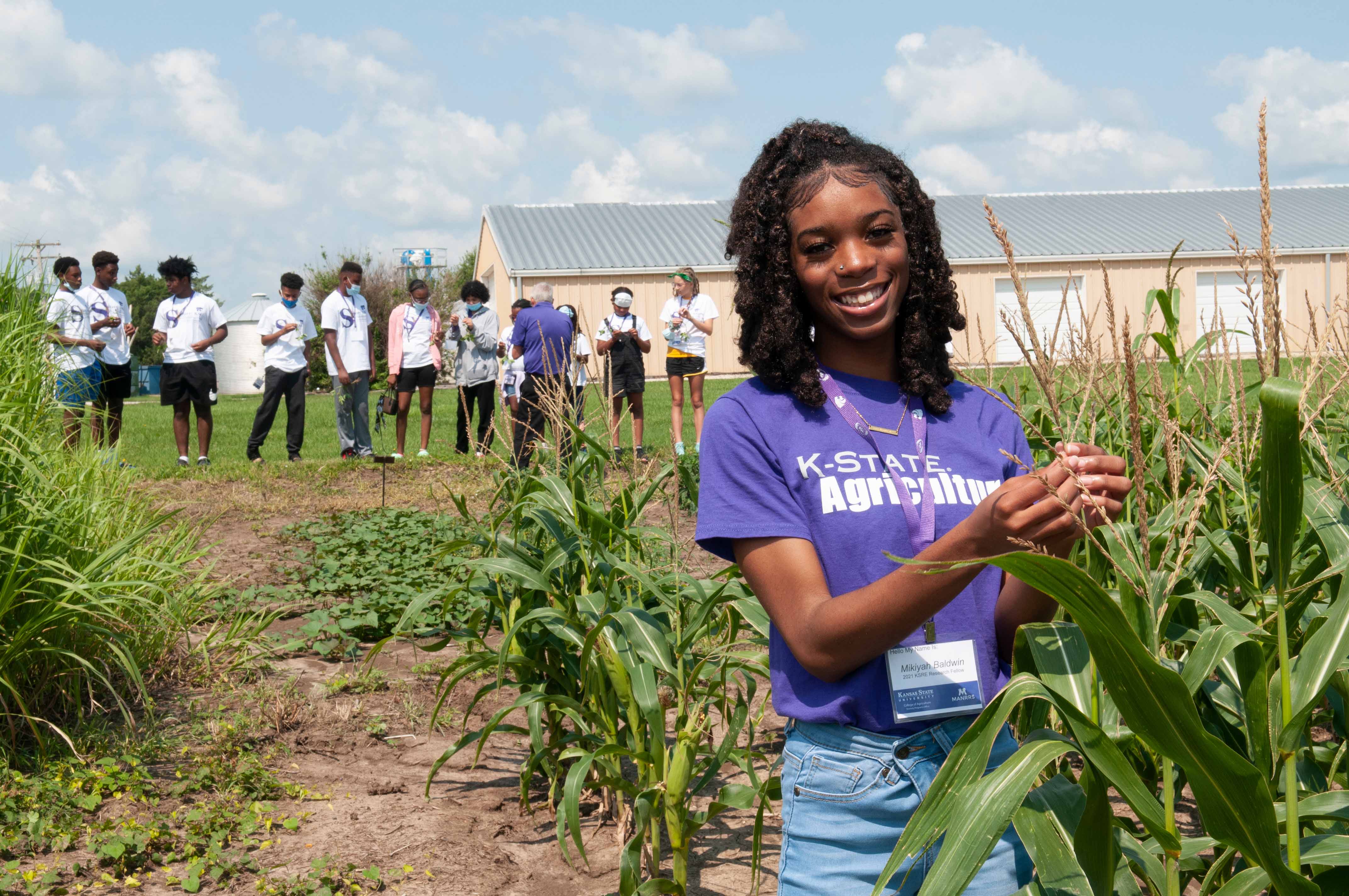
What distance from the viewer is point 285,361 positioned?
10430 mm

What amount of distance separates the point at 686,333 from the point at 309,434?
6.98 metres

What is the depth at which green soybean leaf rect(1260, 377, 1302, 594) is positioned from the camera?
3.57ft

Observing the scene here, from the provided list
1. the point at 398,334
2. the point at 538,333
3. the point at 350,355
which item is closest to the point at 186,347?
the point at 350,355

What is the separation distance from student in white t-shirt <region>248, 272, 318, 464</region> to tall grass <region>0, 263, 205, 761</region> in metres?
5.64

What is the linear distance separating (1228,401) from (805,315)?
242cm

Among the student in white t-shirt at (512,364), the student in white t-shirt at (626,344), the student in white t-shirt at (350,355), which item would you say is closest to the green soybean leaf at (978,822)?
the student in white t-shirt at (512,364)

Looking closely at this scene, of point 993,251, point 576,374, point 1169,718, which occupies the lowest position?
point 1169,718

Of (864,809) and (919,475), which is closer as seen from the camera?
(864,809)

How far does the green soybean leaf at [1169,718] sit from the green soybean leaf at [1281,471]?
228mm

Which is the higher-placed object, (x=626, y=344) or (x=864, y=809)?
(x=626, y=344)

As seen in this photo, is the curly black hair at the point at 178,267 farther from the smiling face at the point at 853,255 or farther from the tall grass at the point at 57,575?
the smiling face at the point at 853,255

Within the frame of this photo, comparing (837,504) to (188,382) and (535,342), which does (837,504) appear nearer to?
(535,342)

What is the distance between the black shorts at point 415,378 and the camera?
10820mm

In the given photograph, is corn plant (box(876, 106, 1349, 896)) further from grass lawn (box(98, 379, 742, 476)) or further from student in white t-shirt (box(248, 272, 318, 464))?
student in white t-shirt (box(248, 272, 318, 464))
